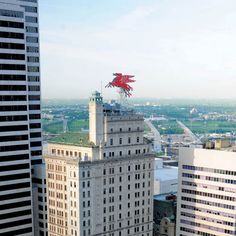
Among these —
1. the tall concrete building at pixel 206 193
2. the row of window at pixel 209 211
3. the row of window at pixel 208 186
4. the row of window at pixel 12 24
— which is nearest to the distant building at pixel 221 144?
the tall concrete building at pixel 206 193

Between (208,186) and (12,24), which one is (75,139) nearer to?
(12,24)

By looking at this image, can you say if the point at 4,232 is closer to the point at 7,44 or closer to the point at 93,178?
the point at 93,178

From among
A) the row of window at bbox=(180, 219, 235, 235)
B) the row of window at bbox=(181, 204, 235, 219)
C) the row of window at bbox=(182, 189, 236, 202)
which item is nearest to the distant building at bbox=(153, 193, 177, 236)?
the row of window at bbox=(180, 219, 235, 235)

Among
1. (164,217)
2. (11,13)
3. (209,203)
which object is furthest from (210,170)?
(11,13)

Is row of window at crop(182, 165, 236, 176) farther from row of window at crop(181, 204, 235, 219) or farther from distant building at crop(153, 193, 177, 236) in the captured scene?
distant building at crop(153, 193, 177, 236)

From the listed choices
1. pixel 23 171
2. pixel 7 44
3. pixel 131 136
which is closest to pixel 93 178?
pixel 131 136

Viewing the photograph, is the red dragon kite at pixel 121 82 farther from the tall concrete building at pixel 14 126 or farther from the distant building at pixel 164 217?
the distant building at pixel 164 217

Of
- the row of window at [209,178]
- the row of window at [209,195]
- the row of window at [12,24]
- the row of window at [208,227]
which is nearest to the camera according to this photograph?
the row of window at [209,178]
